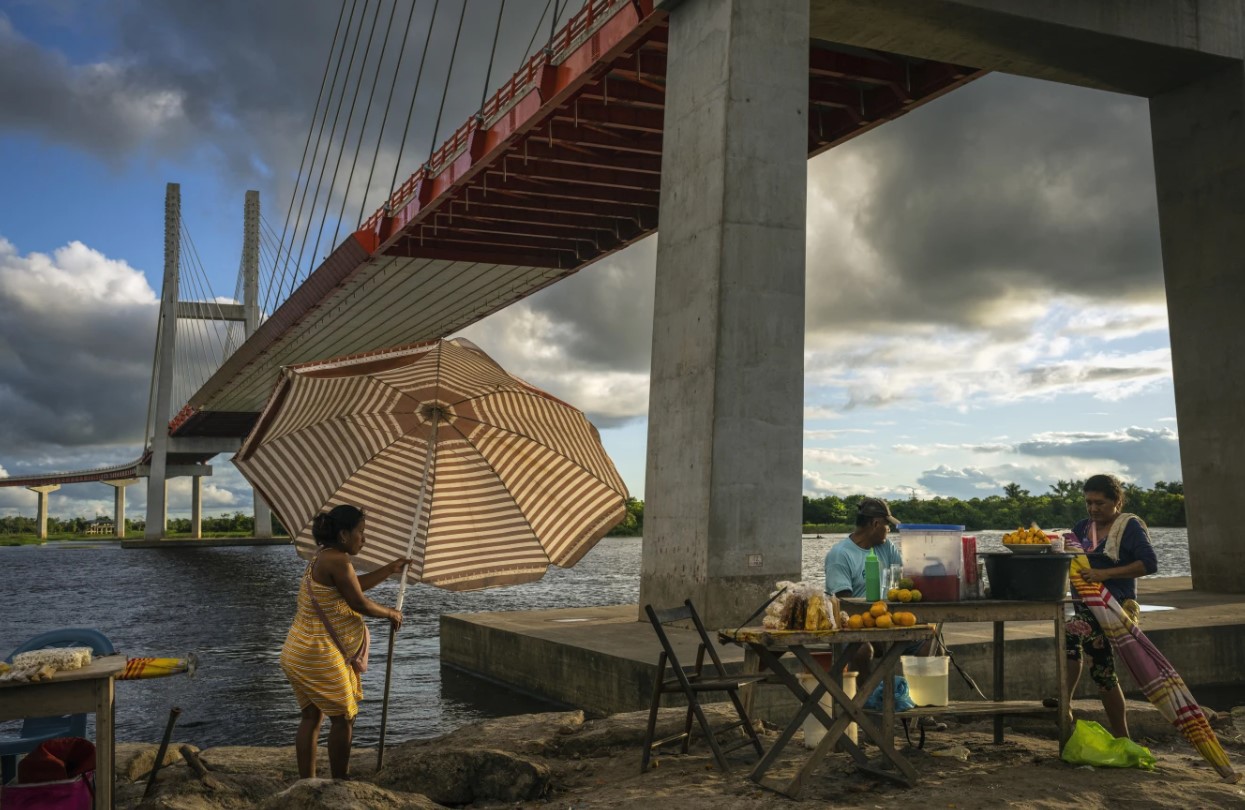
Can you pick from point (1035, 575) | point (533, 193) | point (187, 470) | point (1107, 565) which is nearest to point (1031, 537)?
point (1035, 575)

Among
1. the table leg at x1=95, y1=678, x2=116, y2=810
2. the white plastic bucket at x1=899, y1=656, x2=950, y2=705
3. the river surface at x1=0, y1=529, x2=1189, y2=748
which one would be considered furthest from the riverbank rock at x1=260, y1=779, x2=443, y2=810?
the river surface at x1=0, y1=529, x2=1189, y2=748

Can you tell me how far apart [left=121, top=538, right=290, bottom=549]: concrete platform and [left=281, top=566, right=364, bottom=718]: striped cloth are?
196 ft

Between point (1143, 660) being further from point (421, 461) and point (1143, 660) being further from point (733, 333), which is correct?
point (733, 333)

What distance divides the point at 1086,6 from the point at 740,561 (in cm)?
785

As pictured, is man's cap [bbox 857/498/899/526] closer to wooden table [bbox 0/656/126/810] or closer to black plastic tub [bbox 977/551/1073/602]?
black plastic tub [bbox 977/551/1073/602]

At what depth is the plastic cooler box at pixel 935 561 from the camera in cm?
517

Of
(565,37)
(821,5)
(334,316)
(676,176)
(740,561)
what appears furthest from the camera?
(334,316)

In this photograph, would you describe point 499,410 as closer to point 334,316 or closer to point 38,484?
point 334,316

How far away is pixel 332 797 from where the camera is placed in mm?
4336

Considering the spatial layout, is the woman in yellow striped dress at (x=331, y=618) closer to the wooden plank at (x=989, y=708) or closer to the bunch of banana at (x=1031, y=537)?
the wooden plank at (x=989, y=708)

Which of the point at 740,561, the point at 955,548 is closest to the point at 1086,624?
the point at 955,548

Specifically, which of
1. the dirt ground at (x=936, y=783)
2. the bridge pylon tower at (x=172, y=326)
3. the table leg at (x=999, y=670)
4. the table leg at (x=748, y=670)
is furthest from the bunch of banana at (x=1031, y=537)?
the bridge pylon tower at (x=172, y=326)

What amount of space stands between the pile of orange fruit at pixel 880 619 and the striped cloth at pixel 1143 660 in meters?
1.07

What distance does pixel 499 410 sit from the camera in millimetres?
5770
